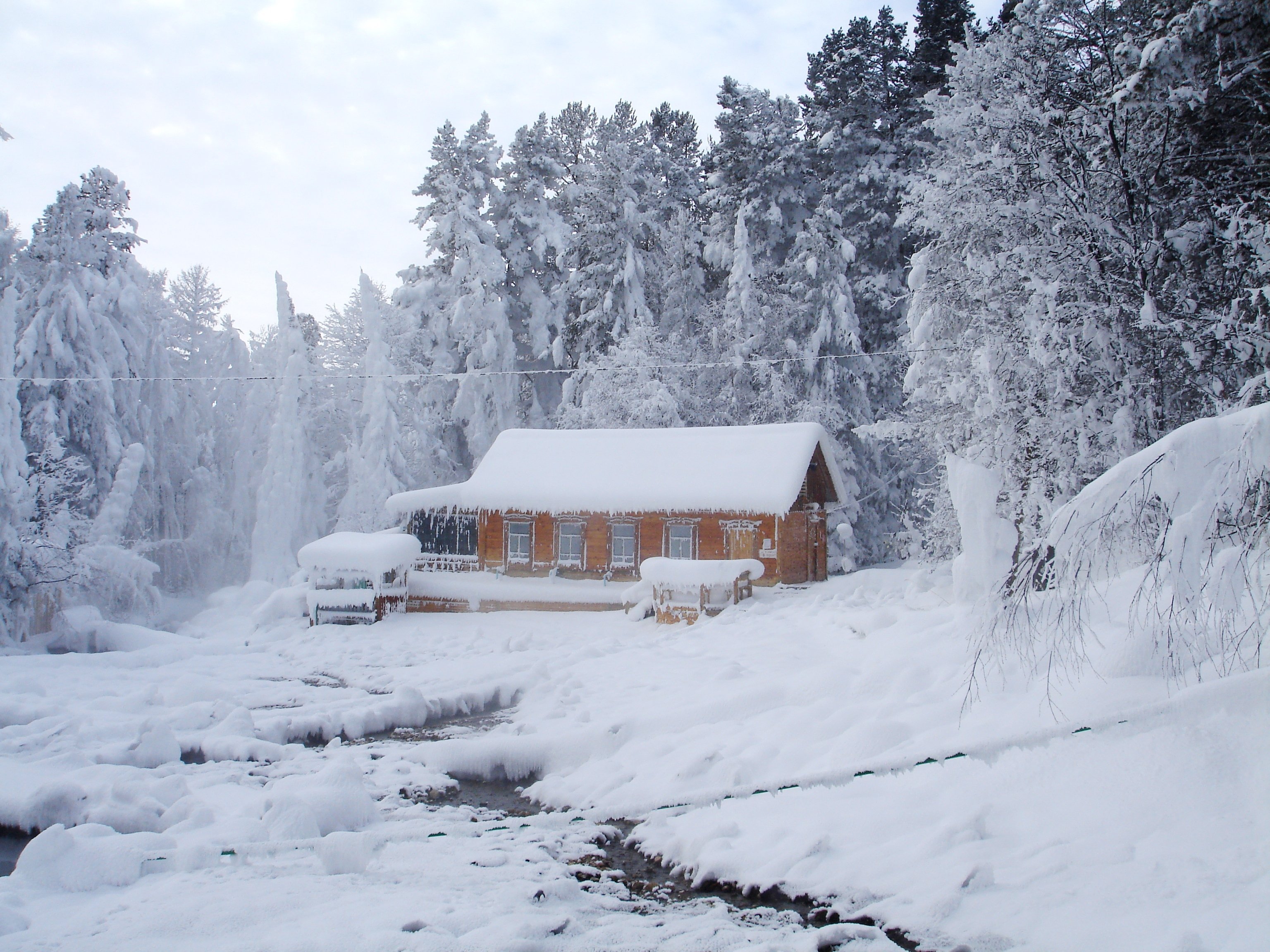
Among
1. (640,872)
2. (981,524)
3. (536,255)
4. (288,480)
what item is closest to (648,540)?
(981,524)

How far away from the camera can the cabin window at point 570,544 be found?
23156 millimetres

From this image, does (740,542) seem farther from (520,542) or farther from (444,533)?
(444,533)

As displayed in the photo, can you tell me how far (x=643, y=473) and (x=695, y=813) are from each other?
16718mm

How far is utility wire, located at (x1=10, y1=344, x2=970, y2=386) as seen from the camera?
26953 millimetres

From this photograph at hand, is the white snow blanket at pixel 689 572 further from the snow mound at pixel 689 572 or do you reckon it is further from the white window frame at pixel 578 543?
the white window frame at pixel 578 543

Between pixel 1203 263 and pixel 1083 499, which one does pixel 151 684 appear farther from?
pixel 1203 263

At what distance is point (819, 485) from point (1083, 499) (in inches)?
855

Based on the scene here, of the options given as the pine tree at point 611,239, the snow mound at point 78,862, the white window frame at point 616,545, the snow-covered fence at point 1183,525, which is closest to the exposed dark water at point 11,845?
the snow mound at point 78,862

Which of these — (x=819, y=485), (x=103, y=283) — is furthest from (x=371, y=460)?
(x=819, y=485)

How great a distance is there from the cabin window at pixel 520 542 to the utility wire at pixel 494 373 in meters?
9.38

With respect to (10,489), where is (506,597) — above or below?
below

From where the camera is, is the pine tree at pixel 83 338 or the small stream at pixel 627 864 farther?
the pine tree at pixel 83 338

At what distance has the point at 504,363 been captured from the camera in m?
35.5

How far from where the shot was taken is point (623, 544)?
898 inches
